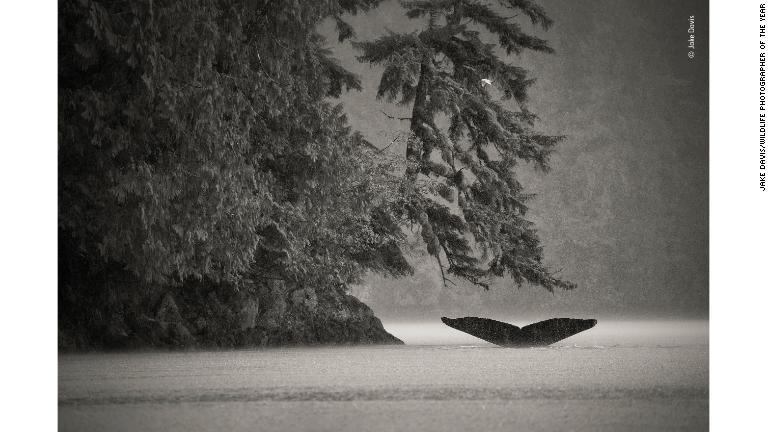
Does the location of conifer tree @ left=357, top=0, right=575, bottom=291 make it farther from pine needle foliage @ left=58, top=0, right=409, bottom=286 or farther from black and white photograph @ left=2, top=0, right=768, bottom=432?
pine needle foliage @ left=58, top=0, right=409, bottom=286

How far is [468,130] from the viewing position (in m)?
11.2

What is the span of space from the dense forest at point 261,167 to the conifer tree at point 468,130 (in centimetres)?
2

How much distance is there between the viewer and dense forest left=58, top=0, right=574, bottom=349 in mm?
6547

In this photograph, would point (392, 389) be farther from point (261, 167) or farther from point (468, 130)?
point (468, 130)

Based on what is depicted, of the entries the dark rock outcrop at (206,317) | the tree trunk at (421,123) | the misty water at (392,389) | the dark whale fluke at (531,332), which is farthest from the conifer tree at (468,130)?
the misty water at (392,389)

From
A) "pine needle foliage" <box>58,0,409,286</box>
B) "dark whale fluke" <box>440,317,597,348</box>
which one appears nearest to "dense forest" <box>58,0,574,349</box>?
"pine needle foliage" <box>58,0,409,286</box>

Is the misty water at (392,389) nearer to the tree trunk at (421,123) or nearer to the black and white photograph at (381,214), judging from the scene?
the black and white photograph at (381,214)

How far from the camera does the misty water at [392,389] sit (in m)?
4.57

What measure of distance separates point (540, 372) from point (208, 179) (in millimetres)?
2528

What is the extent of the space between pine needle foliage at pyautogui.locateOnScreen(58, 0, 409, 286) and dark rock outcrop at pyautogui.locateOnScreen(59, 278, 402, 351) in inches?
25.1

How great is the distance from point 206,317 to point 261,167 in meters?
1.73
